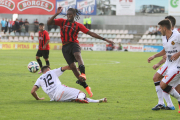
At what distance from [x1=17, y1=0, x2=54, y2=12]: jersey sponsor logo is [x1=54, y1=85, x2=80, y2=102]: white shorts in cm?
3941

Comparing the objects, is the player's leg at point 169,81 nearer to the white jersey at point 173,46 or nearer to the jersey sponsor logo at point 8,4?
the white jersey at point 173,46

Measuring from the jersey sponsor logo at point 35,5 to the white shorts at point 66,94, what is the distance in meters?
39.4

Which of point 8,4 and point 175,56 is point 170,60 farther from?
point 8,4

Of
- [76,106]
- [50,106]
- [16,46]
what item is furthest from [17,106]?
[16,46]

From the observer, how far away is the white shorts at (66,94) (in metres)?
6.88

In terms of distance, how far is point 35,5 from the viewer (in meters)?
45.6

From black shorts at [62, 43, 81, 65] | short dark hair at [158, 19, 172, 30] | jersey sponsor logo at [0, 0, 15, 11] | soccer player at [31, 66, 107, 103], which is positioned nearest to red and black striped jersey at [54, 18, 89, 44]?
black shorts at [62, 43, 81, 65]

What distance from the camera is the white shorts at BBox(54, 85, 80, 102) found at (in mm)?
6883

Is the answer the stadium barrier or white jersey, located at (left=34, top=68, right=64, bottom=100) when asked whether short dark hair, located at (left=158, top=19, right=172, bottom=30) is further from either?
the stadium barrier

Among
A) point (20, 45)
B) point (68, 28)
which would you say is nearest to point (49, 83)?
point (68, 28)

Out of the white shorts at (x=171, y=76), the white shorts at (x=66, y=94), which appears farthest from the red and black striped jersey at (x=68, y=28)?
the white shorts at (x=171, y=76)

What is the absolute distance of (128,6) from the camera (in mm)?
44219

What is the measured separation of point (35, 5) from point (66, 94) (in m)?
40.4

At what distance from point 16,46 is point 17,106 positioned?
36.3 metres
